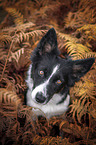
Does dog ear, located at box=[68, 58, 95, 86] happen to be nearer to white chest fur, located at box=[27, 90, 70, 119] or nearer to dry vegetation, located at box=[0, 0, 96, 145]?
dry vegetation, located at box=[0, 0, 96, 145]

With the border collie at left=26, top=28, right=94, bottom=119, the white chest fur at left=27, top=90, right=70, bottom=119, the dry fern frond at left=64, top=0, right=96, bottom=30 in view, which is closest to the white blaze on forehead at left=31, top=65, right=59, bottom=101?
the border collie at left=26, top=28, right=94, bottom=119

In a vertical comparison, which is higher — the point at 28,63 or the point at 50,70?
the point at 28,63

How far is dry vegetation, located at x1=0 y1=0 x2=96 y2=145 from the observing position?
2.32 meters

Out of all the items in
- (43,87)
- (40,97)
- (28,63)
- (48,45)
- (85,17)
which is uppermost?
(85,17)

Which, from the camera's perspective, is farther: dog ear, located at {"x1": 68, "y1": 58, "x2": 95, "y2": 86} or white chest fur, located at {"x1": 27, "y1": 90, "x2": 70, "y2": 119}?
white chest fur, located at {"x1": 27, "y1": 90, "x2": 70, "y2": 119}

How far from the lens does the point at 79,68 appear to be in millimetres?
2750

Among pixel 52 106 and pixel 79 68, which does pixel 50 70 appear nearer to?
pixel 79 68

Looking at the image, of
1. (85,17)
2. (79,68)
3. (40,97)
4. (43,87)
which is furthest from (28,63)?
→ (85,17)

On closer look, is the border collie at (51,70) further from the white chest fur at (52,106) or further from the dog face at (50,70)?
the white chest fur at (52,106)

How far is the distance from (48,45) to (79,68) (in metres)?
1.12

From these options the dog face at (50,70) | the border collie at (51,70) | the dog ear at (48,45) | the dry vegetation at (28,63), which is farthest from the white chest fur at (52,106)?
the dog ear at (48,45)

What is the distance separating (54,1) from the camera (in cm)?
478

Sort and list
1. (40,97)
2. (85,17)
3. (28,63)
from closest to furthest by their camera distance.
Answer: (40,97) → (85,17) → (28,63)

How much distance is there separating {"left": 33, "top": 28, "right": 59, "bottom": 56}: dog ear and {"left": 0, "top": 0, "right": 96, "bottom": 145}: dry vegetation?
1.41ft
